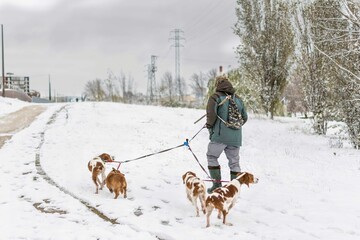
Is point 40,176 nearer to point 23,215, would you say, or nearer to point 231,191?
point 23,215

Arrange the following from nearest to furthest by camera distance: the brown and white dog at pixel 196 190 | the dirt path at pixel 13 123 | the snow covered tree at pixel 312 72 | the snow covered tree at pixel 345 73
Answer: the brown and white dog at pixel 196 190 < the snow covered tree at pixel 345 73 < the dirt path at pixel 13 123 < the snow covered tree at pixel 312 72

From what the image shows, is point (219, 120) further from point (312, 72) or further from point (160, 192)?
point (312, 72)

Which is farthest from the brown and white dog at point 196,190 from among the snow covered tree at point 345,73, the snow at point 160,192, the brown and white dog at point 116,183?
the snow covered tree at point 345,73

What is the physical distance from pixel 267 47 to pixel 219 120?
19030mm

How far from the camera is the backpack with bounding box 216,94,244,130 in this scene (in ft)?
21.4

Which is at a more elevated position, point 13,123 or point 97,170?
point 13,123

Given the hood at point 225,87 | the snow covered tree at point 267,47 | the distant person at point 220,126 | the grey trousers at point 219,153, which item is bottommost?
the grey trousers at point 219,153

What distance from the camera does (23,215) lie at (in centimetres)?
578

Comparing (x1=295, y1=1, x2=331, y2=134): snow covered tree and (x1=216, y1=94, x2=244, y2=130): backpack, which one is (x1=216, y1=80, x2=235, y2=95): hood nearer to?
(x1=216, y1=94, x2=244, y2=130): backpack

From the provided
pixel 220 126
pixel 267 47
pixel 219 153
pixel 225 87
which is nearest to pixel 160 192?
pixel 219 153

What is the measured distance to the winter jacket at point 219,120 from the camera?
21.4 feet

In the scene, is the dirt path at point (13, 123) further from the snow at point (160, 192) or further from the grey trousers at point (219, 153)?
the grey trousers at point (219, 153)

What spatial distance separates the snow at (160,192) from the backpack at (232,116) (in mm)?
1456

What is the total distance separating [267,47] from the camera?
79.5ft
